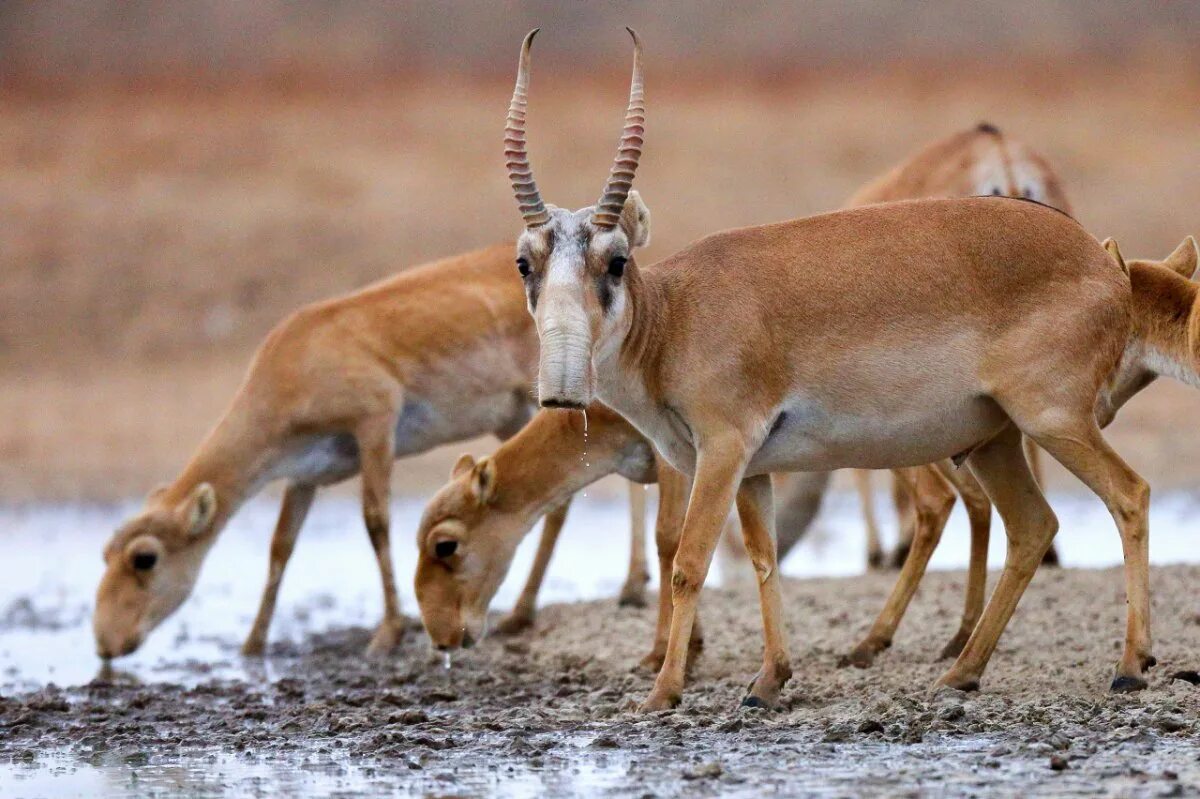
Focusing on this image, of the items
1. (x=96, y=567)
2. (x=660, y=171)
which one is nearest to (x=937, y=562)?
(x=96, y=567)

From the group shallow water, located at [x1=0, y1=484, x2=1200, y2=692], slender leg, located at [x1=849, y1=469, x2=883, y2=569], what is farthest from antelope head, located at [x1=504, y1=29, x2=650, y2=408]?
slender leg, located at [x1=849, y1=469, x2=883, y2=569]

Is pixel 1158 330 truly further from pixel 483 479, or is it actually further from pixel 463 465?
pixel 463 465

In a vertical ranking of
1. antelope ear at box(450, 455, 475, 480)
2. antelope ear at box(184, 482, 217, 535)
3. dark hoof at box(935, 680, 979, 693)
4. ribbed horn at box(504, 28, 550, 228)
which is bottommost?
dark hoof at box(935, 680, 979, 693)

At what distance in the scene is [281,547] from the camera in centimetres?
1280

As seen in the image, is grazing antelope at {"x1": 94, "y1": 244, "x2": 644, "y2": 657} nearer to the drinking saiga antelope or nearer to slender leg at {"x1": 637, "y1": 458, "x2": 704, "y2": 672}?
the drinking saiga antelope

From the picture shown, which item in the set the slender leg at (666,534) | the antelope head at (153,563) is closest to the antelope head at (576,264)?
the slender leg at (666,534)

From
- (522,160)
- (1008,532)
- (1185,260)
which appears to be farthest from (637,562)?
(522,160)

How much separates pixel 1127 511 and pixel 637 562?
517cm

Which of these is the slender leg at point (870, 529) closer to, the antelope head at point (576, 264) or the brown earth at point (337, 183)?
the antelope head at point (576, 264)

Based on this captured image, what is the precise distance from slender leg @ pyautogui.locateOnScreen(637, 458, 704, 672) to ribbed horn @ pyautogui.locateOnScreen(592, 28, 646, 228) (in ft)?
6.34

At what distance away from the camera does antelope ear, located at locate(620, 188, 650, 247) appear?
7.63m

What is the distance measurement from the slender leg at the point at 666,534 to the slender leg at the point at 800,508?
15.9 feet

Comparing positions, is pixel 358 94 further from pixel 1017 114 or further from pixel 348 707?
pixel 348 707

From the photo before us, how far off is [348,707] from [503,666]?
1694mm
